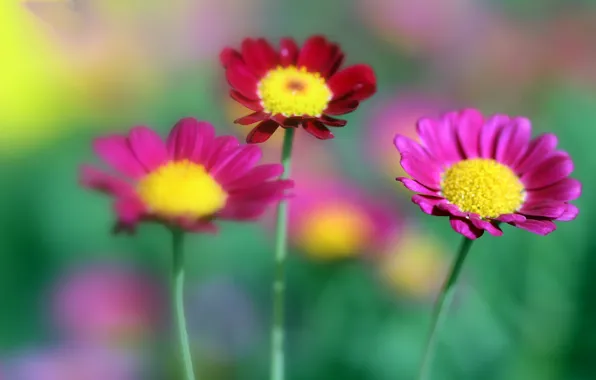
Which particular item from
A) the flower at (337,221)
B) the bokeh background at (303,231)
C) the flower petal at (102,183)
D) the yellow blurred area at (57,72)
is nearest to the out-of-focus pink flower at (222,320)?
the bokeh background at (303,231)

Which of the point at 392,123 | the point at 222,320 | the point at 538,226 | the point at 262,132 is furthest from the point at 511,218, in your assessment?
the point at 392,123

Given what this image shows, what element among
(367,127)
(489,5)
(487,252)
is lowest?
(487,252)

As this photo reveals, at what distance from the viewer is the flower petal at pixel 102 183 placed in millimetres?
282

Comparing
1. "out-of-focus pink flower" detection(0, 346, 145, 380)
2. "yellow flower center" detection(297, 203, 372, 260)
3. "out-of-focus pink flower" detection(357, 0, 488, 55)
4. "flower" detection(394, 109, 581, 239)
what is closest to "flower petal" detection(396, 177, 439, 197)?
"flower" detection(394, 109, 581, 239)

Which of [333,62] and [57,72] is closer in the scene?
[333,62]

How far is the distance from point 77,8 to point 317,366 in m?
0.56

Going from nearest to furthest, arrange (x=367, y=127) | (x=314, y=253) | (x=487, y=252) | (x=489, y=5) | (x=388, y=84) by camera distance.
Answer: (x=314, y=253) < (x=487, y=252) < (x=367, y=127) < (x=388, y=84) < (x=489, y=5)

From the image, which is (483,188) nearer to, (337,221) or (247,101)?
(247,101)

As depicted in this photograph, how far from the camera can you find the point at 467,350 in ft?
2.31

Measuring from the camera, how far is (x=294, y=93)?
1.26 feet

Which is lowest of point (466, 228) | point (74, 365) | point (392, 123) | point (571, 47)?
point (74, 365)

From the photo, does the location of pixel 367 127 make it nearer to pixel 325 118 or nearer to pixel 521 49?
pixel 521 49

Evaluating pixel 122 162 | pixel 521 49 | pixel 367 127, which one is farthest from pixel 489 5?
pixel 122 162

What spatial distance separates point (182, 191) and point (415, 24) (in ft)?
2.75
